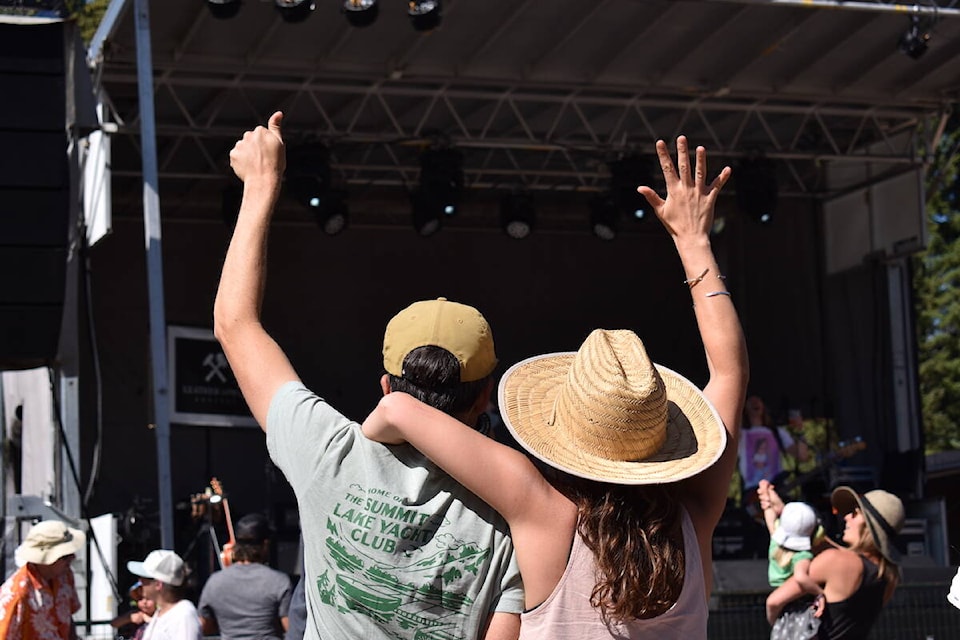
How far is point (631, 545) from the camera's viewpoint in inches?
70.6

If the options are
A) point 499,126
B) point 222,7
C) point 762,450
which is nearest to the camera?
point 222,7

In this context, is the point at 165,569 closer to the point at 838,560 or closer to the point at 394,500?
the point at 838,560

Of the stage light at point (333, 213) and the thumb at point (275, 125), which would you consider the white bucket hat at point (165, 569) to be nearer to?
the thumb at point (275, 125)

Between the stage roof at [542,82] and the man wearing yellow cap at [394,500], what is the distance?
8.11 m

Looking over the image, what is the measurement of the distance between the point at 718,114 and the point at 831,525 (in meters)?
4.44

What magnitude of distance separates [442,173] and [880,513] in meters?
7.71

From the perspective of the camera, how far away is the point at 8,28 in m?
6.07

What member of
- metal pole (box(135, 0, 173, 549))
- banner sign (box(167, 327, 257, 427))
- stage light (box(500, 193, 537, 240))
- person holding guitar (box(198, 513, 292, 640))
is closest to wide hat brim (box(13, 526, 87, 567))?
person holding guitar (box(198, 513, 292, 640))

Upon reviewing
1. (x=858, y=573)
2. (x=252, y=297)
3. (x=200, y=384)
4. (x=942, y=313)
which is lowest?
(x=858, y=573)

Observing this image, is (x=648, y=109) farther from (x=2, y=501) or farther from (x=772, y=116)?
(x=2, y=501)

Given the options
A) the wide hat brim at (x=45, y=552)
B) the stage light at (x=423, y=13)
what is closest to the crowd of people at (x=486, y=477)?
the wide hat brim at (x=45, y=552)

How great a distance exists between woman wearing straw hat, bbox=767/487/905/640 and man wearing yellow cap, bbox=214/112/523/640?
2.74 m

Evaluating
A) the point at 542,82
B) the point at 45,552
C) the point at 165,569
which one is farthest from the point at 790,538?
the point at 542,82

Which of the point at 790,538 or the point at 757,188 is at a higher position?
the point at 757,188
